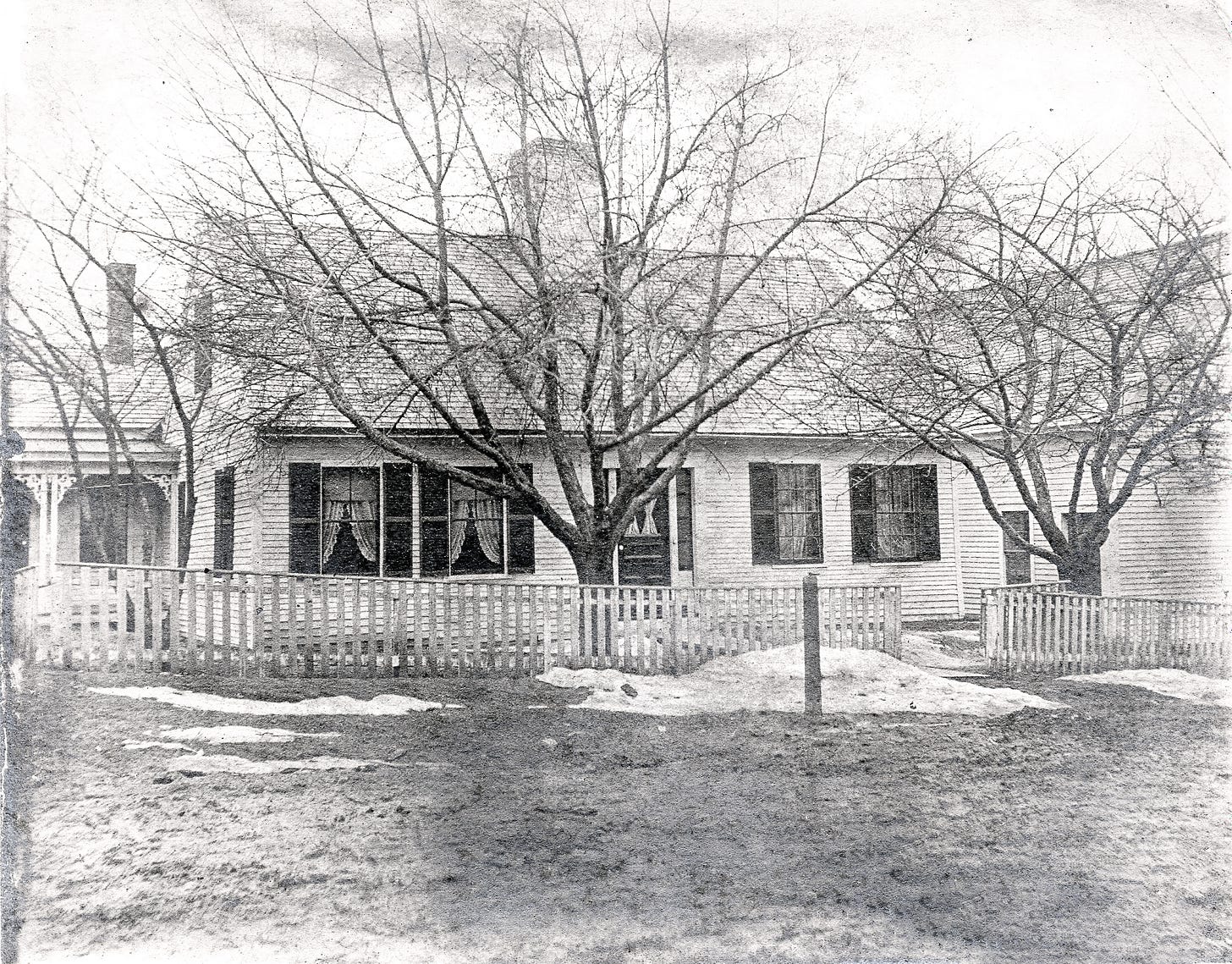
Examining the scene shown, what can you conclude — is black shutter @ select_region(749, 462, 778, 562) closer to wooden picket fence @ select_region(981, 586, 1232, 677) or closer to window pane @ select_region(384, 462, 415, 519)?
wooden picket fence @ select_region(981, 586, 1232, 677)

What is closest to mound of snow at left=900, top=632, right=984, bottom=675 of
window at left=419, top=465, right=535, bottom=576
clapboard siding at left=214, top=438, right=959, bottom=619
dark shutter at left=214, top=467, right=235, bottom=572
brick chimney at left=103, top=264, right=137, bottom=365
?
clapboard siding at left=214, top=438, right=959, bottom=619

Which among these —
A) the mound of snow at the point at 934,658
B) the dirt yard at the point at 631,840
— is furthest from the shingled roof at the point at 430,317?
the dirt yard at the point at 631,840

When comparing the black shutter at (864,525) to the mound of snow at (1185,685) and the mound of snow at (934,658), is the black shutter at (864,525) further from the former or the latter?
the mound of snow at (1185,685)

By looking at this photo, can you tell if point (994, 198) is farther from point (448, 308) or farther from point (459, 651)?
point (459, 651)

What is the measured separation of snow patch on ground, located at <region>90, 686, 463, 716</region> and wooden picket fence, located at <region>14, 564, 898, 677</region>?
0.18 meters

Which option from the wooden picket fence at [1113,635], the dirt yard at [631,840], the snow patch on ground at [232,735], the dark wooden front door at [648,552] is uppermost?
the dark wooden front door at [648,552]

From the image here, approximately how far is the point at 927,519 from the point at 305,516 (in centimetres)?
769

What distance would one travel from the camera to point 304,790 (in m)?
4.02

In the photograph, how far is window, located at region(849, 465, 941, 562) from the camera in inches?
405

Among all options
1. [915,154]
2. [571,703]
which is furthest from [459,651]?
[915,154]

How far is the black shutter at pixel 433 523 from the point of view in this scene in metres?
6.57

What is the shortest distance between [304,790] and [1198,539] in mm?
5460

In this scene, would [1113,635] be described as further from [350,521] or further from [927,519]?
[350,521]

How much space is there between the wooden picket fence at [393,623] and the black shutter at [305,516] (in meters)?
0.29
